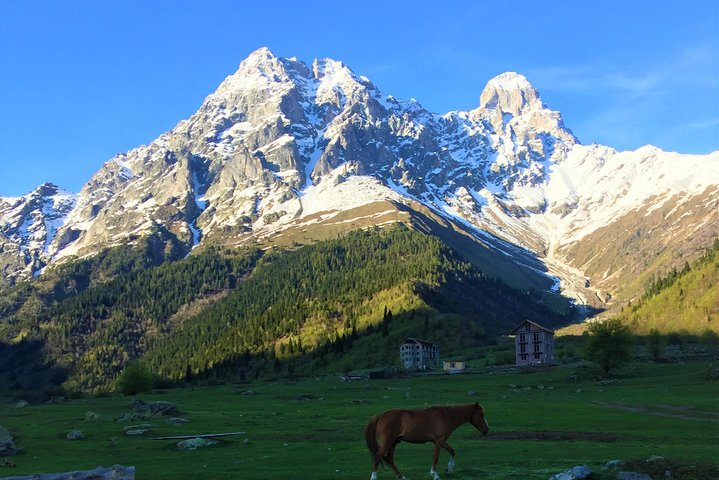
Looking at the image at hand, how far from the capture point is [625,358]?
412 ft

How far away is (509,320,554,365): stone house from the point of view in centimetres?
18188

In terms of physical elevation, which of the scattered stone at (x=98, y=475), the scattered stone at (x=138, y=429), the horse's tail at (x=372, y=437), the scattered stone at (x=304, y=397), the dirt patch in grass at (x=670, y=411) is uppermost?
the horse's tail at (x=372, y=437)

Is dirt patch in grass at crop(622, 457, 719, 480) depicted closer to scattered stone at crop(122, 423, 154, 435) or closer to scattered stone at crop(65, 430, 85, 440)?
scattered stone at crop(122, 423, 154, 435)

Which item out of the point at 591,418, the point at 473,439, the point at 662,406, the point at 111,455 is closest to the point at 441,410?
the point at 473,439

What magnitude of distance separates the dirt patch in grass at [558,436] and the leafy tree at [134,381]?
111 meters

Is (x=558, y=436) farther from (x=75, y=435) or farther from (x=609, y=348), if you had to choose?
(x=609, y=348)

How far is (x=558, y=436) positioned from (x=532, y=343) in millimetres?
138097

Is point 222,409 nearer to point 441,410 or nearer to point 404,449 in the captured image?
point 404,449

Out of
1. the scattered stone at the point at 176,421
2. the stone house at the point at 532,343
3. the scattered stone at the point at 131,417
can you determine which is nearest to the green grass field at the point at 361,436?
the scattered stone at the point at 131,417

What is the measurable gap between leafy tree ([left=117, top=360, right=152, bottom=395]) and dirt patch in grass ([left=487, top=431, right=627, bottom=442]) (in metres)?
111

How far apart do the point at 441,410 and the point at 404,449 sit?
1728 centimetres

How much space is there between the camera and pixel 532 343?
7205 inches

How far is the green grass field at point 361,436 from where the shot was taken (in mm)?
37106

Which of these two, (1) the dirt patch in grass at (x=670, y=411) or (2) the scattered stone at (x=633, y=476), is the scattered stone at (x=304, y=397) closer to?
(1) the dirt patch in grass at (x=670, y=411)
